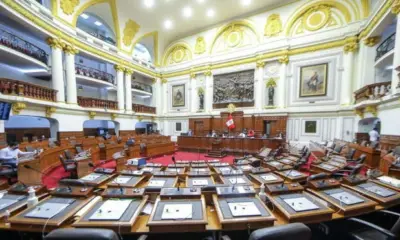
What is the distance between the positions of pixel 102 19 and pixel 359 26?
→ 50.2 feet

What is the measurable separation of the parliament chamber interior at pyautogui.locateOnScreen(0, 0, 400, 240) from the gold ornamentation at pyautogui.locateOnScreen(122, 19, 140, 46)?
0.07 meters

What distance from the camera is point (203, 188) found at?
2236 millimetres

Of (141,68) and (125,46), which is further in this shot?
(141,68)

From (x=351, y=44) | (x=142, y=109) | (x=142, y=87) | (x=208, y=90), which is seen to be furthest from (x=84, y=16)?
(x=351, y=44)

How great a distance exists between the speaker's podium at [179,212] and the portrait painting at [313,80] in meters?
10.7

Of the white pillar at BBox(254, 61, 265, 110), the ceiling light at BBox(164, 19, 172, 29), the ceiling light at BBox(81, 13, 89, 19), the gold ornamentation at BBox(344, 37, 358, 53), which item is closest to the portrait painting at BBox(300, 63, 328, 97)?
the gold ornamentation at BBox(344, 37, 358, 53)

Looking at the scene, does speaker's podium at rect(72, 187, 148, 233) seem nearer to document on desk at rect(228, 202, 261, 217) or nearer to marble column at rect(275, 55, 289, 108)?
document on desk at rect(228, 202, 261, 217)

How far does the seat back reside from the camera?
1081 mm

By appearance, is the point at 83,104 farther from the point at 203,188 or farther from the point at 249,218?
the point at 249,218

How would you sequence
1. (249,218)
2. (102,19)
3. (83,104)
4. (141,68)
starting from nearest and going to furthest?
(249,218)
(83,104)
(102,19)
(141,68)

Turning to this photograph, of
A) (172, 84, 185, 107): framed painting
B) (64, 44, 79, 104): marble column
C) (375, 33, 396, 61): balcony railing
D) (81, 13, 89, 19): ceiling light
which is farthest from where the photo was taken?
(172, 84, 185, 107): framed painting

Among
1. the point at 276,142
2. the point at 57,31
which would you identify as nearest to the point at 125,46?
the point at 57,31

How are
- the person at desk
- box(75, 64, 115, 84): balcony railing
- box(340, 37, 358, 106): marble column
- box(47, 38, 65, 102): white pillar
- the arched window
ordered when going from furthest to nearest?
the arched window
box(75, 64, 115, 84): balcony railing
box(340, 37, 358, 106): marble column
box(47, 38, 65, 102): white pillar
the person at desk

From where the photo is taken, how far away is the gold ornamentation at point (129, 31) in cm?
1200
